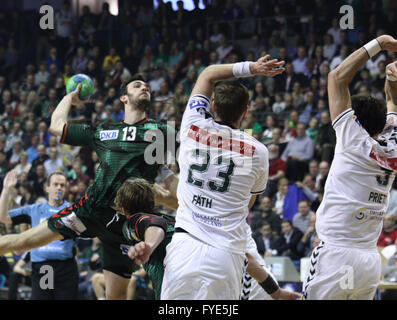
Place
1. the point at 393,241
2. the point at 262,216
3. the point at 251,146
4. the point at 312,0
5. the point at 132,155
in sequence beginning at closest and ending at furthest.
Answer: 1. the point at 251,146
2. the point at 132,155
3. the point at 393,241
4. the point at 262,216
5. the point at 312,0

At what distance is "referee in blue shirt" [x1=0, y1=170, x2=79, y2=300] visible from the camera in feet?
29.5

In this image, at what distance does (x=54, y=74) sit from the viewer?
2023 cm

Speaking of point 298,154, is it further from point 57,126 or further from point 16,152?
point 16,152

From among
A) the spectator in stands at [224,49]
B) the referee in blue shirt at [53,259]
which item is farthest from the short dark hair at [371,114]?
the spectator in stands at [224,49]

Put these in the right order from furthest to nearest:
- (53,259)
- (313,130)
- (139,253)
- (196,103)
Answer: (313,130) < (53,259) < (196,103) < (139,253)

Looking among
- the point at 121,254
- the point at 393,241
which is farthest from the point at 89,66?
the point at 121,254

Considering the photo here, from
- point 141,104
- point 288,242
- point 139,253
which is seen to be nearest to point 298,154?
point 288,242

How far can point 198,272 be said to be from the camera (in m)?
4.48

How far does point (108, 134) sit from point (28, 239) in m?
1.35

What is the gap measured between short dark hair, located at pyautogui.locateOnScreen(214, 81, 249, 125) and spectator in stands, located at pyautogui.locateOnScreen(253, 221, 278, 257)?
7.28 m

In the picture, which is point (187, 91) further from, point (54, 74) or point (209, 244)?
point (209, 244)

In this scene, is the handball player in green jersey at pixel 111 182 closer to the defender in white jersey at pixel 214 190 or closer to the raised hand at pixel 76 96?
the raised hand at pixel 76 96

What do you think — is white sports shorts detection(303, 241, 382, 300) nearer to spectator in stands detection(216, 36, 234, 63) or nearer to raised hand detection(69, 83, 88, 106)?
raised hand detection(69, 83, 88, 106)

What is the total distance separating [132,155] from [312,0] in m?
12.5
